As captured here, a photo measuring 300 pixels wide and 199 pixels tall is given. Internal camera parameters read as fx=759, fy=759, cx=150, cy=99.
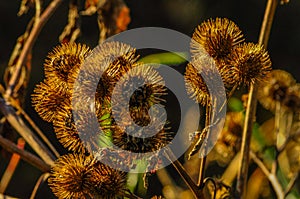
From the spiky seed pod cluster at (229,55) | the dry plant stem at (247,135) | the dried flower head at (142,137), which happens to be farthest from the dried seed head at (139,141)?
the dry plant stem at (247,135)

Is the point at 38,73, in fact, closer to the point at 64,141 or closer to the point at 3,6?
the point at 3,6

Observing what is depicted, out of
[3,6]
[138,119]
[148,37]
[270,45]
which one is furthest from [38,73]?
[138,119]

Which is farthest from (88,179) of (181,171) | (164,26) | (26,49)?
(164,26)

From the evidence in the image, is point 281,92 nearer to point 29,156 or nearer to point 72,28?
point 72,28

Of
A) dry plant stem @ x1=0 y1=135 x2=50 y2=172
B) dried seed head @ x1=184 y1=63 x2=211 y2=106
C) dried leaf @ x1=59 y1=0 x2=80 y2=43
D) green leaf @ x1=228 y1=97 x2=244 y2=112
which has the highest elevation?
dried leaf @ x1=59 y1=0 x2=80 y2=43

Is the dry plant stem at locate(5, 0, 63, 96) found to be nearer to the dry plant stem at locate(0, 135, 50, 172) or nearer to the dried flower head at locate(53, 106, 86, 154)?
the dry plant stem at locate(0, 135, 50, 172)

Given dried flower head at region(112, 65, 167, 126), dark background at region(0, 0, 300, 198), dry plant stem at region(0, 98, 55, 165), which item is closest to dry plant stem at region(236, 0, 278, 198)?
dried flower head at region(112, 65, 167, 126)
